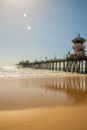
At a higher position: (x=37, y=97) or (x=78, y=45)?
(x=78, y=45)

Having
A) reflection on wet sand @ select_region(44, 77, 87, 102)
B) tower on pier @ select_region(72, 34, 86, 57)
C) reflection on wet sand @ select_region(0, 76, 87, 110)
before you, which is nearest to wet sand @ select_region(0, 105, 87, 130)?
reflection on wet sand @ select_region(0, 76, 87, 110)

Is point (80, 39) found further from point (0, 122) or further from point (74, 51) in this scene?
point (0, 122)

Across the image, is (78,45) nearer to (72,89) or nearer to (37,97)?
(72,89)

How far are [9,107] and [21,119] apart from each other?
67.2 inches

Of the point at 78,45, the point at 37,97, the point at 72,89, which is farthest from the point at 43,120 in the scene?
the point at 78,45

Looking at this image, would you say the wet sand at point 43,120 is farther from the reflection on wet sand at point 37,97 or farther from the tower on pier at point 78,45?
the tower on pier at point 78,45

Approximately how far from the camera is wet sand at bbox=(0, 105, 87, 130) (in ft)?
13.5

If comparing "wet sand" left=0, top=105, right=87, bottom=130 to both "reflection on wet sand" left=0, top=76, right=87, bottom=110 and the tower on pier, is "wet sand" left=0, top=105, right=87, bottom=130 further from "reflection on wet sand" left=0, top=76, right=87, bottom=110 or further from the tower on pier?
the tower on pier

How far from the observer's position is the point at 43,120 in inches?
182

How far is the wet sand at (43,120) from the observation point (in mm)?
4126

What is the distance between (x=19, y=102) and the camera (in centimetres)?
708

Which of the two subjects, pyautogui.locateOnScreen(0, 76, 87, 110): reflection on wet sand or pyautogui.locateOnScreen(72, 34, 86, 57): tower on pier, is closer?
pyautogui.locateOnScreen(0, 76, 87, 110): reflection on wet sand

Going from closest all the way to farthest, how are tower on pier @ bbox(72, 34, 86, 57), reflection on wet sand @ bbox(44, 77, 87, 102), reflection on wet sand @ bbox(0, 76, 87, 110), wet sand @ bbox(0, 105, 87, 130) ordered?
wet sand @ bbox(0, 105, 87, 130)
reflection on wet sand @ bbox(0, 76, 87, 110)
reflection on wet sand @ bbox(44, 77, 87, 102)
tower on pier @ bbox(72, 34, 86, 57)

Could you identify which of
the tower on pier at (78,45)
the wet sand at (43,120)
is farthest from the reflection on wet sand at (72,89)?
the tower on pier at (78,45)
